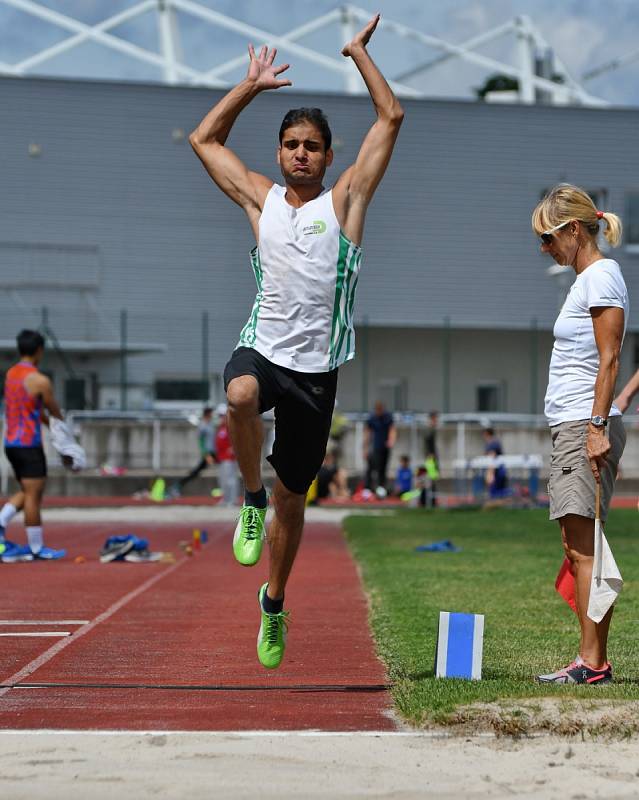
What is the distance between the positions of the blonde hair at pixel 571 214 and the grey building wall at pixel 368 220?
1194 inches

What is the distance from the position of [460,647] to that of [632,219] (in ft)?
126

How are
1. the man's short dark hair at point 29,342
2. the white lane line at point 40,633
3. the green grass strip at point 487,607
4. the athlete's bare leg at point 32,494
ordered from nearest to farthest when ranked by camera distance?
the green grass strip at point 487,607
the white lane line at point 40,633
the man's short dark hair at point 29,342
the athlete's bare leg at point 32,494

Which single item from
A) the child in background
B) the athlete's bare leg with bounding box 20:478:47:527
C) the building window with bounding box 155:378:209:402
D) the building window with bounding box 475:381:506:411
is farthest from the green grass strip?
the building window with bounding box 475:381:506:411

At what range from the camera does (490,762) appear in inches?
189

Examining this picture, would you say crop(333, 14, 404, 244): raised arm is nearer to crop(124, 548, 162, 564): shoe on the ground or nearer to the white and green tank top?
the white and green tank top

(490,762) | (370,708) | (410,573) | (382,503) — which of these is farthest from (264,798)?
(382,503)

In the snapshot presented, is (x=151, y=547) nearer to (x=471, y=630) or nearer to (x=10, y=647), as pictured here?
(x=10, y=647)

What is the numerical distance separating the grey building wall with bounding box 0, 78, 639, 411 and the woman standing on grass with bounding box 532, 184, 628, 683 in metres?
30.4

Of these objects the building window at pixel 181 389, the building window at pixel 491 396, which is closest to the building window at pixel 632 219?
the building window at pixel 491 396

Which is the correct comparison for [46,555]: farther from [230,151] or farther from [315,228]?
[315,228]

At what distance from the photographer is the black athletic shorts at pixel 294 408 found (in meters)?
6.15

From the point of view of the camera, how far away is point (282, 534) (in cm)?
661

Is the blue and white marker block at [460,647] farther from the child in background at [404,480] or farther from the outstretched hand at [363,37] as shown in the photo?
the child in background at [404,480]

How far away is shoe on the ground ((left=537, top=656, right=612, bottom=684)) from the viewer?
622 centimetres
